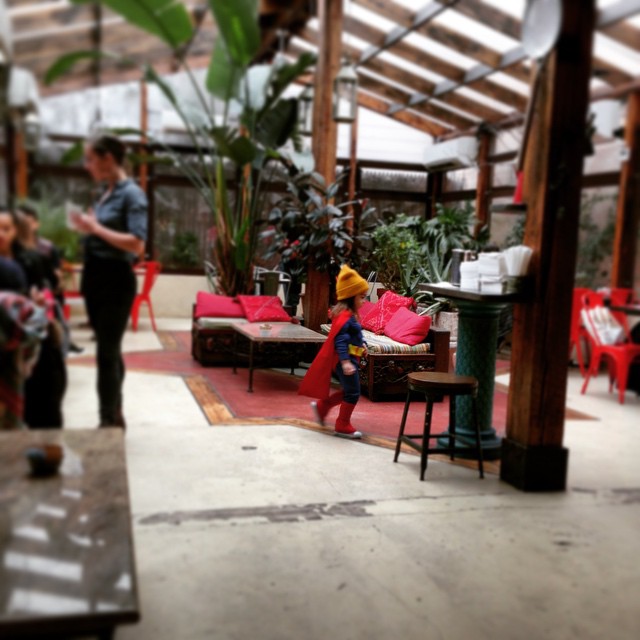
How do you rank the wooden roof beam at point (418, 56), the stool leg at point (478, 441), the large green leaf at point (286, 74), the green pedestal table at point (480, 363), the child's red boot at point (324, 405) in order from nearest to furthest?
the large green leaf at point (286, 74) → the wooden roof beam at point (418, 56) → the child's red boot at point (324, 405) → the stool leg at point (478, 441) → the green pedestal table at point (480, 363)

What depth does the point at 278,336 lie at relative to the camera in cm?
160

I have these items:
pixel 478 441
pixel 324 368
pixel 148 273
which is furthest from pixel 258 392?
pixel 478 441

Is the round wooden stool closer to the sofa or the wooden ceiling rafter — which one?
the sofa

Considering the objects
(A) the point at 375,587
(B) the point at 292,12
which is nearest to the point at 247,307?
(B) the point at 292,12

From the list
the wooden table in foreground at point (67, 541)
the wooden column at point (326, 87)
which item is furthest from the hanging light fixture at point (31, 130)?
the wooden column at point (326, 87)

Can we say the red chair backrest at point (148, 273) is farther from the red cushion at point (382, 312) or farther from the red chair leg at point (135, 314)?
the red cushion at point (382, 312)

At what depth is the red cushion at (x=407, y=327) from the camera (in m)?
1.84

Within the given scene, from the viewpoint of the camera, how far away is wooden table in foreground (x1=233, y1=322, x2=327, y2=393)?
4.91 ft

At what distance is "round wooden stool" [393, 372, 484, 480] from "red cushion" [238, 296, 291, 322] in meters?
0.63

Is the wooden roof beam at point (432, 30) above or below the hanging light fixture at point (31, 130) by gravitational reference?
above

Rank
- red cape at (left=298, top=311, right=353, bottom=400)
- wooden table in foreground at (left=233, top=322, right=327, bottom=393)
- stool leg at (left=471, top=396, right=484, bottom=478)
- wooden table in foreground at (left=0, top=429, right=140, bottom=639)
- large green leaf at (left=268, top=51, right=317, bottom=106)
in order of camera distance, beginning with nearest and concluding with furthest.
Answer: wooden table in foreground at (left=0, top=429, right=140, bottom=639), large green leaf at (left=268, top=51, right=317, bottom=106), wooden table in foreground at (left=233, top=322, right=327, bottom=393), red cape at (left=298, top=311, right=353, bottom=400), stool leg at (left=471, top=396, right=484, bottom=478)

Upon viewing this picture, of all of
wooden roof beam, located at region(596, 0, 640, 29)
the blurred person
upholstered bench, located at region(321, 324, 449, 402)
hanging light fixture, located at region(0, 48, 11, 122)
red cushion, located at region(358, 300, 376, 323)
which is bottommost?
upholstered bench, located at region(321, 324, 449, 402)

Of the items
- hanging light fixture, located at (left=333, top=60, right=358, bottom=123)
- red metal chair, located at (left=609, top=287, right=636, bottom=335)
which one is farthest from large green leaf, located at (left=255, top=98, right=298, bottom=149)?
red metal chair, located at (left=609, top=287, right=636, bottom=335)

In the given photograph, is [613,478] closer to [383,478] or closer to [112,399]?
[383,478]
